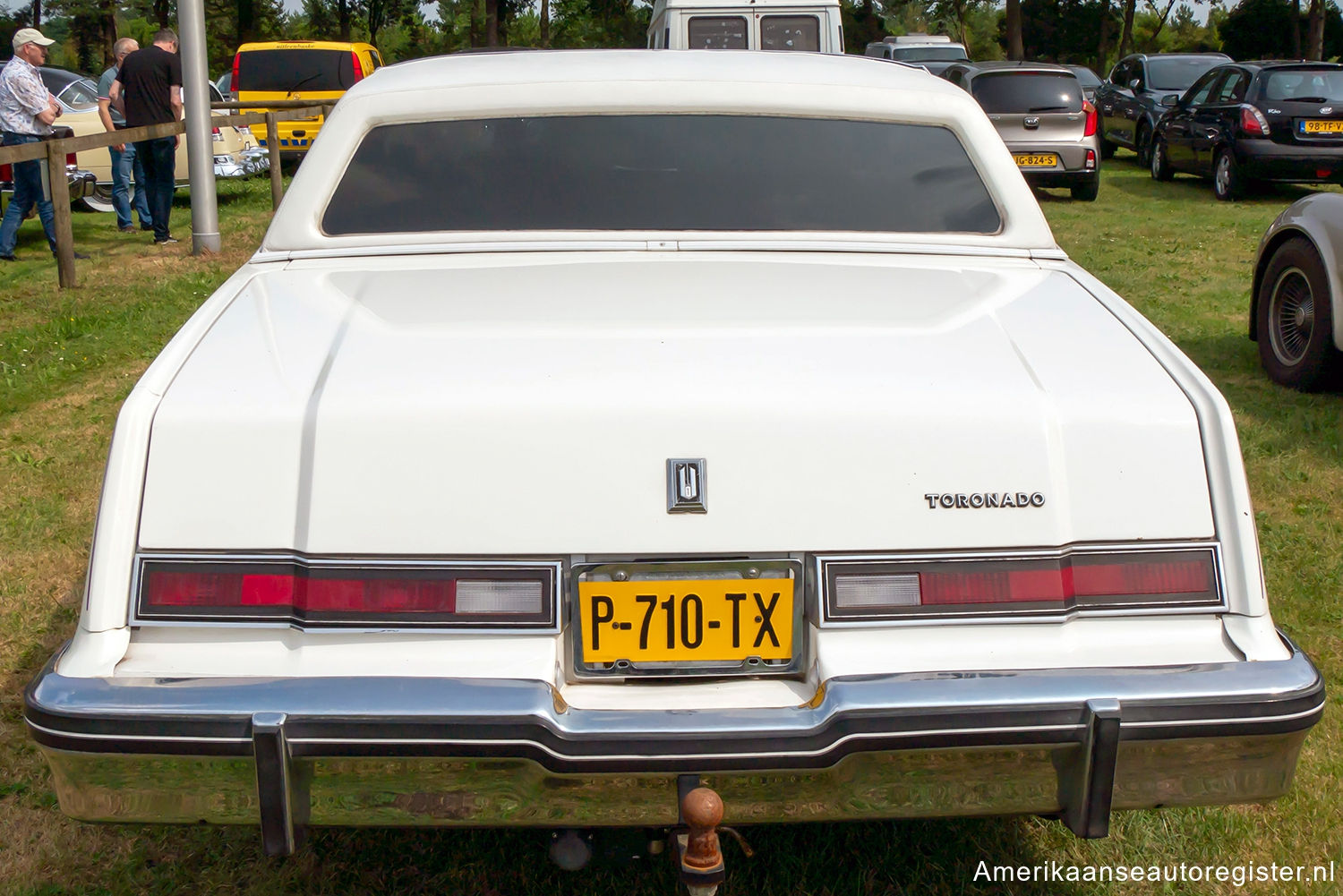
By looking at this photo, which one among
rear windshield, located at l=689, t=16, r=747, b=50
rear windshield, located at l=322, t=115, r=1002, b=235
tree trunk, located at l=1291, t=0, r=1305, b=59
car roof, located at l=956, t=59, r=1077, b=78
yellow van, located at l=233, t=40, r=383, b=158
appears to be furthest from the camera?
tree trunk, located at l=1291, t=0, r=1305, b=59

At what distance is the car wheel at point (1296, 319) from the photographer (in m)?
6.16

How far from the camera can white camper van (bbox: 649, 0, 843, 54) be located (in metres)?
15.5

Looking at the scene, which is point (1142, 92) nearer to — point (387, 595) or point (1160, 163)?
point (1160, 163)

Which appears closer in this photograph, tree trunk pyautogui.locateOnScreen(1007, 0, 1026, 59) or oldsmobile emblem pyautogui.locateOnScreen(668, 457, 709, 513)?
oldsmobile emblem pyautogui.locateOnScreen(668, 457, 709, 513)

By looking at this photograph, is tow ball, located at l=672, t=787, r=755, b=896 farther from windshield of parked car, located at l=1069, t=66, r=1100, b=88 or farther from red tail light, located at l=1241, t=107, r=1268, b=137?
windshield of parked car, located at l=1069, t=66, r=1100, b=88

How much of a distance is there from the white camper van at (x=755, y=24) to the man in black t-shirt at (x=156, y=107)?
5.99 m

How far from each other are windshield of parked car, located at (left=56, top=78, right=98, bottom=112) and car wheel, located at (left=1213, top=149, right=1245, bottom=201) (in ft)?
41.2

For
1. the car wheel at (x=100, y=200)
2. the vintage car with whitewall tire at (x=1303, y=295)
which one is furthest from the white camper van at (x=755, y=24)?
the vintage car with whitewall tire at (x=1303, y=295)

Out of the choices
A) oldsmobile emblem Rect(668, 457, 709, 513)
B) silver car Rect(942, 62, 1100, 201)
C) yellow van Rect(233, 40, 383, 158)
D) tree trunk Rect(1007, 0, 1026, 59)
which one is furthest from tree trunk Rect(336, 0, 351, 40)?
oldsmobile emblem Rect(668, 457, 709, 513)

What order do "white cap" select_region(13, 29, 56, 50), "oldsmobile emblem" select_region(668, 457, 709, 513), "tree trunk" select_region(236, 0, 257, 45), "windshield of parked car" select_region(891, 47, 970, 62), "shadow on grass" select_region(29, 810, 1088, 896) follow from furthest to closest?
"tree trunk" select_region(236, 0, 257, 45) < "windshield of parked car" select_region(891, 47, 970, 62) < "white cap" select_region(13, 29, 56, 50) < "shadow on grass" select_region(29, 810, 1088, 896) < "oldsmobile emblem" select_region(668, 457, 709, 513)

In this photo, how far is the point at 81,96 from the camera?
568 inches

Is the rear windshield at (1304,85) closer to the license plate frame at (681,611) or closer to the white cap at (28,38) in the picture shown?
the white cap at (28,38)

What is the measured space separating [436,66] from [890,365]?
6.48 feet

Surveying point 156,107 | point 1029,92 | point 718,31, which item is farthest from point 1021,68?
point 156,107
